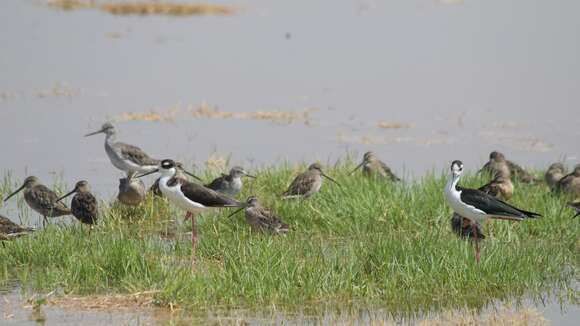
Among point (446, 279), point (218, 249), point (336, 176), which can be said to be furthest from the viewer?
point (336, 176)

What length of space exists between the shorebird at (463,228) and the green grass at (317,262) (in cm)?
12

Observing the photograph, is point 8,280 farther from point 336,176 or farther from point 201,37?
point 201,37

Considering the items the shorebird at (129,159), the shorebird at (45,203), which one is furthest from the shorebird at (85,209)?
the shorebird at (129,159)

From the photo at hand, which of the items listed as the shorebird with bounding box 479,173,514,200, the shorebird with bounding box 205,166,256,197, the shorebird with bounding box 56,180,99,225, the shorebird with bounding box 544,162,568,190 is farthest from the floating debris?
the shorebird with bounding box 56,180,99,225

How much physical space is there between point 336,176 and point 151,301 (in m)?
6.03

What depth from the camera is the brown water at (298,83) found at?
19.8 m

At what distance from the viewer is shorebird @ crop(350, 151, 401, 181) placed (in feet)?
55.0

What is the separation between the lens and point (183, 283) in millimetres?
10938

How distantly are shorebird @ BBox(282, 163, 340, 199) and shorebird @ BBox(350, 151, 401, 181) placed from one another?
1.34 metres

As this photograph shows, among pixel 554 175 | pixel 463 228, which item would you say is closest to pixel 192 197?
pixel 463 228

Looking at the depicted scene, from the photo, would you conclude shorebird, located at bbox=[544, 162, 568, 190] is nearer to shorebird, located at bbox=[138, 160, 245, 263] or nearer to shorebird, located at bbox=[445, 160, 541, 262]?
shorebird, located at bbox=[445, 160, 541, 262]

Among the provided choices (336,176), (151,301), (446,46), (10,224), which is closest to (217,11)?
(446,46)

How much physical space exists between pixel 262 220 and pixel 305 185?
158 centimetres

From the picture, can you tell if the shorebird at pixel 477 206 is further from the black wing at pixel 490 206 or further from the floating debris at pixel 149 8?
the floating debris at pixel 149 8
